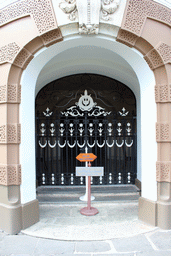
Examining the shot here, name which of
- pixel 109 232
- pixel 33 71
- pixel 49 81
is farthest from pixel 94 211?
pixel 49 81

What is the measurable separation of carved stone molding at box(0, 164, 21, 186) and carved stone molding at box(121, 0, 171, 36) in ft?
10.8

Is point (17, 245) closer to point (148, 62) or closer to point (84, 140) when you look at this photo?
point (84, 140)

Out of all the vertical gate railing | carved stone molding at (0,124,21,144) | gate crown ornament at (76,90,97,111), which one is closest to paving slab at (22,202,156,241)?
the vertical gate railing

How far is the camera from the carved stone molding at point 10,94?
3849 millimetres

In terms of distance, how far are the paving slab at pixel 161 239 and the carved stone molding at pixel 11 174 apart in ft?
8.47

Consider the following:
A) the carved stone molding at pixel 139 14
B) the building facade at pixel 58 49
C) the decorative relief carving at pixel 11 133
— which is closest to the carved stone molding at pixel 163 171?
the building facade at pixel 58 49

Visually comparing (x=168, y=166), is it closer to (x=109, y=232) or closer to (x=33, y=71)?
(x=109, y=232)

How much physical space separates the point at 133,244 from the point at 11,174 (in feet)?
8.02

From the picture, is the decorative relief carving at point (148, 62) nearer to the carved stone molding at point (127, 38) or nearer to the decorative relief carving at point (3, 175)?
the carved stone molding at point (127, 38)

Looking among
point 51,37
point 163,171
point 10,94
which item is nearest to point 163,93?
point 163,171

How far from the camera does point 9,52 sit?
3.87m

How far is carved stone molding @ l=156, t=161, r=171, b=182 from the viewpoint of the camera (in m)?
3.98

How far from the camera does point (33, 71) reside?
421 centimetres

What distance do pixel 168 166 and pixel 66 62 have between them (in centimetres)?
366
